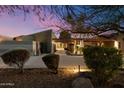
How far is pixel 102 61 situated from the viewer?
984 cm

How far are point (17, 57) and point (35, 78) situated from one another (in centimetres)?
72

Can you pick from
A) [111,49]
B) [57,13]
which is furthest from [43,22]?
[111,49]

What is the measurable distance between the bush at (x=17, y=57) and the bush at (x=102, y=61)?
1483mm

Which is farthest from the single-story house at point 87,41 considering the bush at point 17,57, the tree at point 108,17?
the bush at point 17,57

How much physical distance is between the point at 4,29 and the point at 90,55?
217cm

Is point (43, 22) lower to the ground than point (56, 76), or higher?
higher

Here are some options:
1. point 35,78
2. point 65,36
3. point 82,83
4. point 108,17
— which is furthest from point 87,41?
point 35,78

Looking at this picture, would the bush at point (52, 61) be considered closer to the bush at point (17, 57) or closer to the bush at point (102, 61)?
the bush at point (17, 57)

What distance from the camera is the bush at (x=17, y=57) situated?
33.6 feet

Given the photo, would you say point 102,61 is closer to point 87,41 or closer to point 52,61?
point 87,41

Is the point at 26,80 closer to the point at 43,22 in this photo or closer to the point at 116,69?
the point at 43,22

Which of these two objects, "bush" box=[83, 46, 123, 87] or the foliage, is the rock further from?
the foliage
